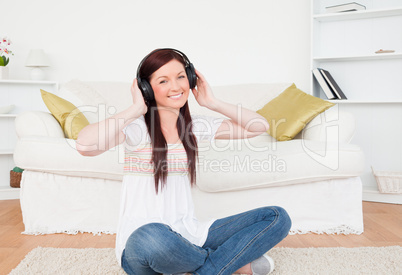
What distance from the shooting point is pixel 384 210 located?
2836 mm

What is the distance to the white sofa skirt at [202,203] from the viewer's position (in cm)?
224

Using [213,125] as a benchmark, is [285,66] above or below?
above

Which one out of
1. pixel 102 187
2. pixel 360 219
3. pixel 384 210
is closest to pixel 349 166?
pixel 360 219

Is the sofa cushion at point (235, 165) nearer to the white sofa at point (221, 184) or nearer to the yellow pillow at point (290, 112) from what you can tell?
the white sofa at point (221, 184)

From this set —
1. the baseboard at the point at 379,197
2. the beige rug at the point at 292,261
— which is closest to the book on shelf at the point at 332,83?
the baseboard at the point at 379,197

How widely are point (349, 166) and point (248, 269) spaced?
913 millimetres

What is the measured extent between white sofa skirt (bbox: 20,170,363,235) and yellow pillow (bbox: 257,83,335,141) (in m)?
0.45

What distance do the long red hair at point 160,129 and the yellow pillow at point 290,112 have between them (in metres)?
1.13

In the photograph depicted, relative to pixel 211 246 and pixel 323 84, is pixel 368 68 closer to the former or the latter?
pixel 323 84

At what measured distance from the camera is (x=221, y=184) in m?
2.20

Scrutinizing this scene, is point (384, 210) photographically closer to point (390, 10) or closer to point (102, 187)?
point (390, 10)

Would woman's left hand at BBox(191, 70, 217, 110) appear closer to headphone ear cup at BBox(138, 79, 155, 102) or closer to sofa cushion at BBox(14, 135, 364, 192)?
headphone ear cup at BBox(138, 79, 155, 102)

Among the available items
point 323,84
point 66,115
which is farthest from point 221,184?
point 323,84

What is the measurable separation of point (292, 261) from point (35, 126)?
148 centimetres
